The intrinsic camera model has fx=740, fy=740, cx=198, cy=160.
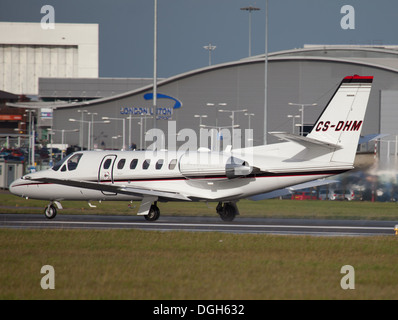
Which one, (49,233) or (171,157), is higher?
(171,157)

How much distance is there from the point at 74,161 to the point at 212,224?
7.69 meters

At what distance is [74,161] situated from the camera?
35375mm

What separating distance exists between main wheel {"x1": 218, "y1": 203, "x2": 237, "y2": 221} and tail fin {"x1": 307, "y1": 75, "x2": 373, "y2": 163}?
6.27m

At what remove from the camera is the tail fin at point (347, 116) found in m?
29.3

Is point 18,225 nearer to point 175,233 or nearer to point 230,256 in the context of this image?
point 175,233

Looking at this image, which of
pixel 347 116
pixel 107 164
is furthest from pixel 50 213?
pixel 347 116

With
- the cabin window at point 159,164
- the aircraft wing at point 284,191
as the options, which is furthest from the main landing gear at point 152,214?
the aircraft wing at point 284,191

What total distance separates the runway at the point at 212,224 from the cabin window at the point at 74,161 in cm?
242

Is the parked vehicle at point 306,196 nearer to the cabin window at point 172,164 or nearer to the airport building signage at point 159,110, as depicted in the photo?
the cabin window at point 172,164

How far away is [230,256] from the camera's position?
21.1 m

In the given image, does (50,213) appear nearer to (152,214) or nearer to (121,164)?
(121,164)
